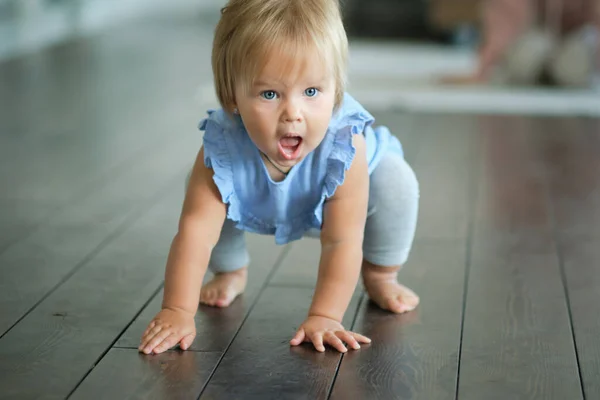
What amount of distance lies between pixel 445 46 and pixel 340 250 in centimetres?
348

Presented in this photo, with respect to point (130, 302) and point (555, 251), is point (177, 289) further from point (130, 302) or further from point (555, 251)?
point (555, 251)

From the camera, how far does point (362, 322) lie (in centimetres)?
136

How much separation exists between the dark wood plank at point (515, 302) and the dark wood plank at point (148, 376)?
0.98ft

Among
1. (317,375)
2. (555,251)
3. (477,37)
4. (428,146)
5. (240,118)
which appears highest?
(240,118)

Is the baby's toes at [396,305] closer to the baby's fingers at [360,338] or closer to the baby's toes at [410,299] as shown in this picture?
the baby's toes at [410,299]

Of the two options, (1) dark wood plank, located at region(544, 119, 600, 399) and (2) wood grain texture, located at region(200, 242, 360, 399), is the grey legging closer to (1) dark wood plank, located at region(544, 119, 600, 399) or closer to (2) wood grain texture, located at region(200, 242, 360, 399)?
(2) wood grain texture, located at region(200, 242, 360, 399)

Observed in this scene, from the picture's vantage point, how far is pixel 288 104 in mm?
1190

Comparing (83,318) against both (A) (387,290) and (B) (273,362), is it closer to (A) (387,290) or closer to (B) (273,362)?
(B) (273,362)

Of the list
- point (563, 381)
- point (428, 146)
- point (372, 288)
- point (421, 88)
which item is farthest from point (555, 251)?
point (421, 88)

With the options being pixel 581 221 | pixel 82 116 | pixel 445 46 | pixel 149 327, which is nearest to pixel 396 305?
pixel 149 327

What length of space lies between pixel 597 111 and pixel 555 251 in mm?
1461

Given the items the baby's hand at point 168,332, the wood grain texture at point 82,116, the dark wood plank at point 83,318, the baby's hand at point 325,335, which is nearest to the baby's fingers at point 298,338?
the baby's hand at point 325,335

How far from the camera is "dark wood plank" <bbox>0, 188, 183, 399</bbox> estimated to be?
1164mm

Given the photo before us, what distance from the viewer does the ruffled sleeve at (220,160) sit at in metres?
1.28
